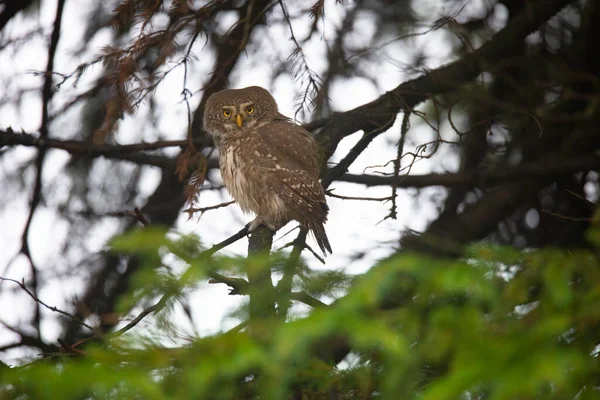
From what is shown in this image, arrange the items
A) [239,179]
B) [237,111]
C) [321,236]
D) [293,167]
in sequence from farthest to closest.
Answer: [237,111] → [239,179] → [293,167] → [321,236]

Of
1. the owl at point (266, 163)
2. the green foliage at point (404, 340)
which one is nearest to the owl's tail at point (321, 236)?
the owl at point (266, 163)

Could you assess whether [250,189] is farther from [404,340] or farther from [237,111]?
[404,340]

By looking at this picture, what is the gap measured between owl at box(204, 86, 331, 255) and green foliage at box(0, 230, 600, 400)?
2295mm

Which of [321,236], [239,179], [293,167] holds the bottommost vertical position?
[321,236]

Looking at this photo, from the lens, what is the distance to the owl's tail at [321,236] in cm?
392

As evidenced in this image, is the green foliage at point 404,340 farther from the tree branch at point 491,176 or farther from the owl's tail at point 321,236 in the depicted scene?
the tree branch at point 491,176

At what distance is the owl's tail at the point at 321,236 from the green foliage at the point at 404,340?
2136mm

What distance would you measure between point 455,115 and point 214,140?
1.65m

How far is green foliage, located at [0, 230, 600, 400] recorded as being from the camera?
1235mm

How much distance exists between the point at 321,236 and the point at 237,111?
1252mm

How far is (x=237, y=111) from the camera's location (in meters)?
4.76

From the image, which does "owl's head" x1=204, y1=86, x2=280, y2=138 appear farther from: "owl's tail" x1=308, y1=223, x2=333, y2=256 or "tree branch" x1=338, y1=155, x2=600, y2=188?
"owl's tail" x1=308, y1=223, x2=333, y2=256

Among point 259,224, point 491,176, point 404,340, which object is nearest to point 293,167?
point 259,224

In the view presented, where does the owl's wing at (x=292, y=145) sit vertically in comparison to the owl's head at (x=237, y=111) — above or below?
below
